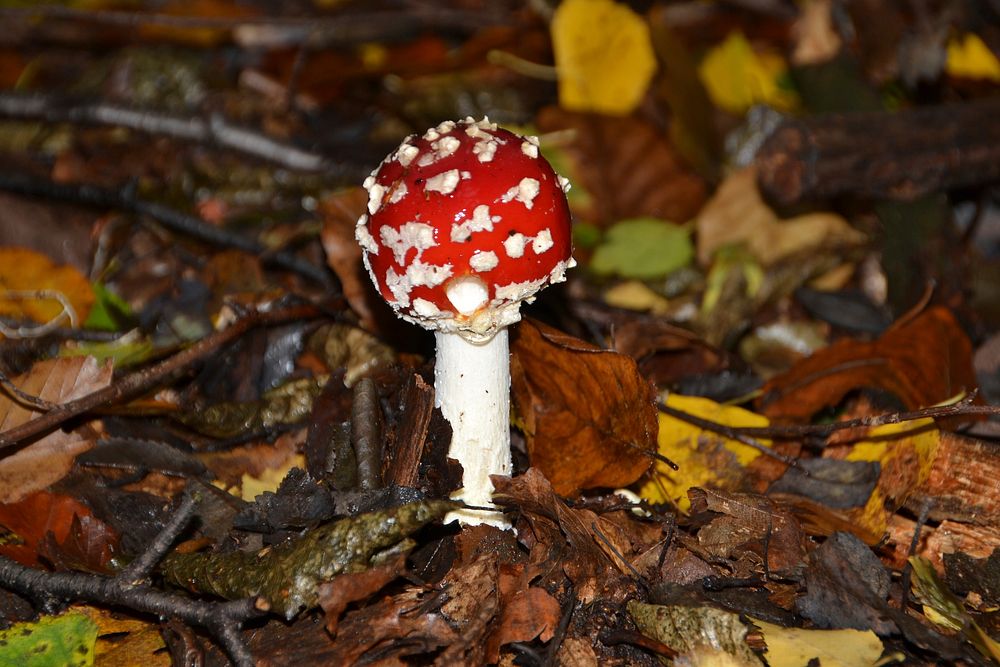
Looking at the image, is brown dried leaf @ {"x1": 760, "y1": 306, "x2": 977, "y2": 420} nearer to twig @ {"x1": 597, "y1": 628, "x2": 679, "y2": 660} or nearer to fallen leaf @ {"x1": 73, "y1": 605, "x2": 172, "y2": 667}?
twig @ {"x1": 597, "y1": 628, "x2": 679, "y2": 660}

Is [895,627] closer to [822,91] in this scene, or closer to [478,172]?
[478,172]

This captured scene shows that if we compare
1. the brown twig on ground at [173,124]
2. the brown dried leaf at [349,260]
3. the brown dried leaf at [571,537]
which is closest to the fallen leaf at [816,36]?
the brown twig on ground at [173,124]

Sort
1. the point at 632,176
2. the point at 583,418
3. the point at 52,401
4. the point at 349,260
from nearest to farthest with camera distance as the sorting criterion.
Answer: the point at 583,418
the point at 52,401
the point at 349,260
the point at 632,176

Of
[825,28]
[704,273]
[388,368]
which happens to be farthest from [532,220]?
[825,28]

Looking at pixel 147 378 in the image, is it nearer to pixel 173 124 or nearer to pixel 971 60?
pixel 173 124

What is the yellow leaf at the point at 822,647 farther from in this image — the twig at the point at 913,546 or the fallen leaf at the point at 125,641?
the fallen leaf at the point at 125,641

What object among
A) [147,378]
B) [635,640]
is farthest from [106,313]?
[635,640]
